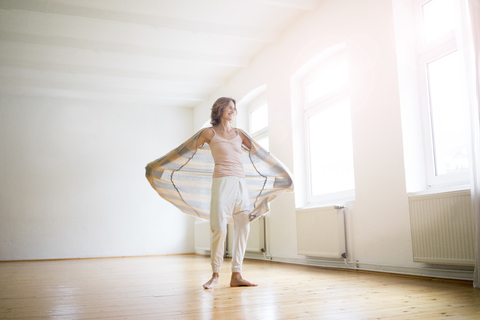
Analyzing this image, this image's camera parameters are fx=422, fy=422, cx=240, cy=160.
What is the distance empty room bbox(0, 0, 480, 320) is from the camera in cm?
301

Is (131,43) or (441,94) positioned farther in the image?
(131,43)

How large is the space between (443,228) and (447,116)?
1.06m

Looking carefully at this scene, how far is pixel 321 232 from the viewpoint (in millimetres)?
4926

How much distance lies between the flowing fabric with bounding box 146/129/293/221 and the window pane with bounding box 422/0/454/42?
6.36 feet

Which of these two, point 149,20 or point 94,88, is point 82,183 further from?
point 149,20

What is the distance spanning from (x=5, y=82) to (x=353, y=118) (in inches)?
265

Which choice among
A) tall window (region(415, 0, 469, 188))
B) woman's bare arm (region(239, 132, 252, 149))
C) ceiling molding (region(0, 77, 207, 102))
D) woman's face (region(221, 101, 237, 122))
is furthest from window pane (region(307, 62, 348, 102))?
ceiling molding (region(0, 77, 207, 102))

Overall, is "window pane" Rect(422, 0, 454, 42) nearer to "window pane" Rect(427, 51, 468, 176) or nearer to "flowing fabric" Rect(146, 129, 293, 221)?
"window pane" Rect(427, 51, 468, 176)

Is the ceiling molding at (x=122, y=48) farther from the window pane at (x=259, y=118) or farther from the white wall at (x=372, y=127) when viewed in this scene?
the white wall at (x=372, y=127)

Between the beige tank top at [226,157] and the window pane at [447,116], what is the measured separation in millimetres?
1867

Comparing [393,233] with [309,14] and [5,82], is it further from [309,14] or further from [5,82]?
[5,82]

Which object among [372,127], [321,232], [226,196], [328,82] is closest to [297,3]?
[328,82]

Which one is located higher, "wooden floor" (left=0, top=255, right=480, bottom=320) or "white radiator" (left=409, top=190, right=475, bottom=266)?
"white radiator" (left=409, top=190, right=475, bottom=266)

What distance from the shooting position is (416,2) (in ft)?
13.6
